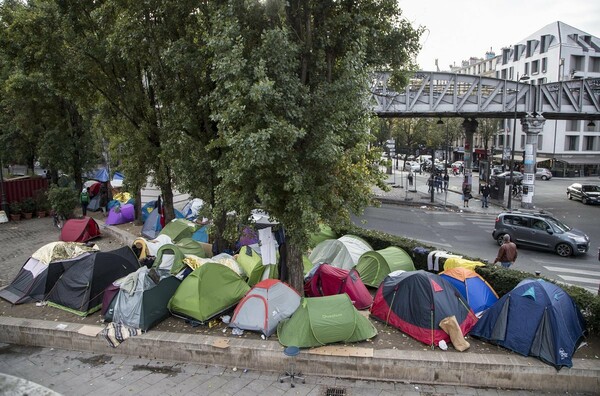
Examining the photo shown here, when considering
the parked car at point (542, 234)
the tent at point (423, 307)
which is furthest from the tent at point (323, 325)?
the parked car at point (542, 234)

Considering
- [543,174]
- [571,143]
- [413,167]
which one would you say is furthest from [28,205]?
[571,143]

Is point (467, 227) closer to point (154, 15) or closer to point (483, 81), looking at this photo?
point (483, 81)

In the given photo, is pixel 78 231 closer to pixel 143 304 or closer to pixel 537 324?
pixel 143 304

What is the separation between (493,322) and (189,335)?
6.36m

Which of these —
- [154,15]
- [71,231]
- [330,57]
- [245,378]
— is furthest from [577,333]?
[71,231]

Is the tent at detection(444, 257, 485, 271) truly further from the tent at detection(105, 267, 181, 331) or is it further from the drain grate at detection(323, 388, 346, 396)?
the tent at detection(105, 267, 181, 331)

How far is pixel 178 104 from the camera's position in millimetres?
13258

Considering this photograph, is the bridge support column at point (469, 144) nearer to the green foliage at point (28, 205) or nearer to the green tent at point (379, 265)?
the green tent at point (379, 265)

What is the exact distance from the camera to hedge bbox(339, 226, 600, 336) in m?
9.26

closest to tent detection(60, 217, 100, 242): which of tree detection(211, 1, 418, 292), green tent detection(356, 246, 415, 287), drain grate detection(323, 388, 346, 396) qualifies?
tree detection(211, 1, 418, 292)

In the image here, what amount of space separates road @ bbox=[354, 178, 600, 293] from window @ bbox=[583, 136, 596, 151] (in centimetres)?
2131

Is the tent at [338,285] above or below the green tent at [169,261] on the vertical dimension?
below

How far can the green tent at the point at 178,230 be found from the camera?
52.6 feet

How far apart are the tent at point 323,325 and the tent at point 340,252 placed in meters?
3.91
